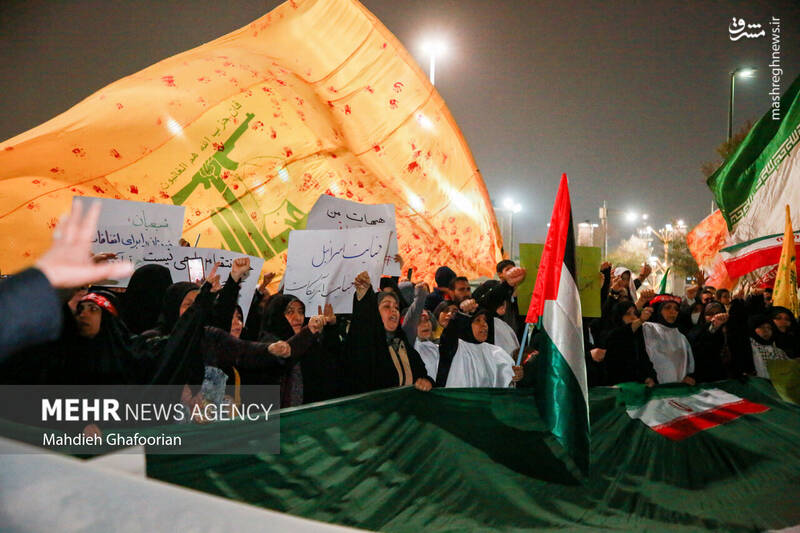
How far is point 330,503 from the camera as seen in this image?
9.52 feet

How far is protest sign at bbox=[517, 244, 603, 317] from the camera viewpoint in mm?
5695

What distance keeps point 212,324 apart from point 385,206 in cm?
260

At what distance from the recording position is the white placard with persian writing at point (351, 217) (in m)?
5.71

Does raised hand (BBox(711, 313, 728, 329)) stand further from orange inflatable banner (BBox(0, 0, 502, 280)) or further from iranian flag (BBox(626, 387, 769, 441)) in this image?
orange inflatable banner (BBox(0, 0, 502, 280))

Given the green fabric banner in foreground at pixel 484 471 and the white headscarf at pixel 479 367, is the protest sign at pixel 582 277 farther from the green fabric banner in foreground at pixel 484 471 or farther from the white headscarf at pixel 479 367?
the green fabric banner in foreground at pixel 484 471

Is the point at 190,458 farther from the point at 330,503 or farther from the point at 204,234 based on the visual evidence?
the point at 204,234

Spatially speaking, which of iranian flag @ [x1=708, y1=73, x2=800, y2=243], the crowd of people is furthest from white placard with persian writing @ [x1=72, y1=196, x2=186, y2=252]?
iranian flag @ [x1=708, y1=73, x2=800, y2=243]

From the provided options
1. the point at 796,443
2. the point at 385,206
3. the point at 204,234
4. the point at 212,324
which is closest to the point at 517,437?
the point at 212,324

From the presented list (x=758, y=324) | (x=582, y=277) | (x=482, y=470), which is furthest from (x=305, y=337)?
(x=758, y=324)

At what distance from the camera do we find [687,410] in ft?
15.7

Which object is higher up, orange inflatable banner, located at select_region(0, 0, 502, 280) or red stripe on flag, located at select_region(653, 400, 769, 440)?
orange inflatable banner, located at select_region(0, 0, 502, 280)

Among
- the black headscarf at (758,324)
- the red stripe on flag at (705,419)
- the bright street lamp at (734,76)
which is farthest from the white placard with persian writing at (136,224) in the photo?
the bright street lamp at (734,76)

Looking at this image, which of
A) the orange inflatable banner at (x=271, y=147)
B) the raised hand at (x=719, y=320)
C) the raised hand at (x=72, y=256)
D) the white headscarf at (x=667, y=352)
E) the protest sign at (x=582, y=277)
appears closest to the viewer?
the raised hand at (x=72, y=256)

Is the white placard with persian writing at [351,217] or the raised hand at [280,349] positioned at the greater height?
the white placard with persian writing at [351,217]
